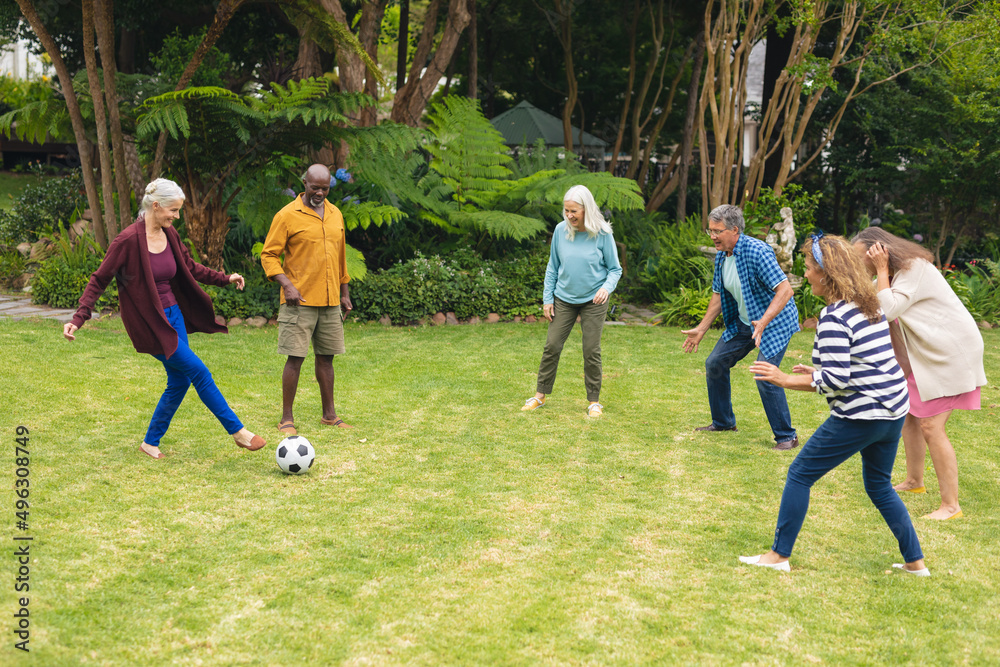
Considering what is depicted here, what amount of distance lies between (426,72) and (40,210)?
5924 mm

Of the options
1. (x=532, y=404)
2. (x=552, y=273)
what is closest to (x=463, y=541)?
(x=532, y=404)

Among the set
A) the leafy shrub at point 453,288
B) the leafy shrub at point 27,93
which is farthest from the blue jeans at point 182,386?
the leafy shrub at point 27,93

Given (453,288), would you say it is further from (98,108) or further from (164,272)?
(164,272)

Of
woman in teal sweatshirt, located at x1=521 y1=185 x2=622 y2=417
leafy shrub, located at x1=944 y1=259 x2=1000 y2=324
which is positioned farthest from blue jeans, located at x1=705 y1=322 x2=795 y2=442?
leafy shrub, located at x1=944 y1=259 x2=1000 y2=324

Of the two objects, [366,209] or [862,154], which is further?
[862,154]

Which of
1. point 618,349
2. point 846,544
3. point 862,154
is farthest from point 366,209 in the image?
point 862,154

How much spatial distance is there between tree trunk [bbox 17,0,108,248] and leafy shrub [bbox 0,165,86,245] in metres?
2.23

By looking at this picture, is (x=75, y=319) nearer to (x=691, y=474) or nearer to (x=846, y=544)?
(x=691, y=474)

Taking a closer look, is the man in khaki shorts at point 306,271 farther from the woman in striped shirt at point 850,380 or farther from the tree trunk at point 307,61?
the tree trunk at point 307,61

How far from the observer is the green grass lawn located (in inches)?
127

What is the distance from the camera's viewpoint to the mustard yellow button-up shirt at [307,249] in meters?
5.64

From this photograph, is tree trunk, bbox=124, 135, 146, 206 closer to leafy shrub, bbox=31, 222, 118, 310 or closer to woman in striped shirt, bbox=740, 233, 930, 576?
leafy shrub, bbox=31, 222, 118, 310

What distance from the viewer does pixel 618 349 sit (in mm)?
9367

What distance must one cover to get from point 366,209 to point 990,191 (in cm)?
919
